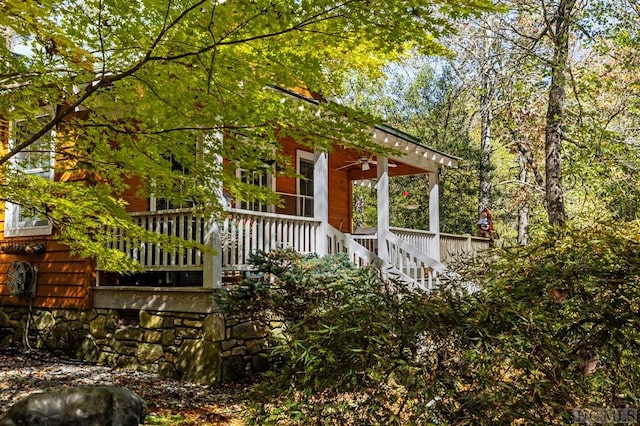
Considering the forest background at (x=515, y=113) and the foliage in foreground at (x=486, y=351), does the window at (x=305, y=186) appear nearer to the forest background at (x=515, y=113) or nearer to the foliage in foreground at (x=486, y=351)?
the forest background at (x=515, y=113)

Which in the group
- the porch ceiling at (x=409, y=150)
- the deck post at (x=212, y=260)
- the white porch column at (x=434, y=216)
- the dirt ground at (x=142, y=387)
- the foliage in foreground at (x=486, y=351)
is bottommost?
the dirt ground at (x=142, y=387)

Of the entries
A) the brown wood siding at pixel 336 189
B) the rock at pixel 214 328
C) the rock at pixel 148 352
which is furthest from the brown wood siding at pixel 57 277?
the brown wood siding at pixel 336 189

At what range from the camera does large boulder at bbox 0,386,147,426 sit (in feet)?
13.4

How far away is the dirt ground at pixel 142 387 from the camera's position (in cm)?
512

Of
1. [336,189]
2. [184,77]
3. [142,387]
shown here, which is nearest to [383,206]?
[336,189]

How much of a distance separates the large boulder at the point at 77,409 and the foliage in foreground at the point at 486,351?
2.25 metres

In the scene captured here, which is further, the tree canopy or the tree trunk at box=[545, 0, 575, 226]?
the tree trunk at box=[545, 0, 575, 226]

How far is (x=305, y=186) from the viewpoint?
448 inches

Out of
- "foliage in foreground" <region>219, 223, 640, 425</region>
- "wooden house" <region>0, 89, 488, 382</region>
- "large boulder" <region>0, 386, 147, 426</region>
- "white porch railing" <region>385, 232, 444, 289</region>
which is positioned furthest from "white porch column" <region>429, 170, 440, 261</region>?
"foliage in foreground" <region>219, 223, 640, 425</region>

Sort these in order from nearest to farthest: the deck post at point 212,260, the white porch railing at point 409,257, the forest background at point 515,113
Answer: the deck post at point 212,260
the white porch railing at point 409,257
the forest background at point 515,113

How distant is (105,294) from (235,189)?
168 inches

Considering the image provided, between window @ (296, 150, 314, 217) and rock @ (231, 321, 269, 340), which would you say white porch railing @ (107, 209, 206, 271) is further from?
window @ (296, 150, 314, 217)

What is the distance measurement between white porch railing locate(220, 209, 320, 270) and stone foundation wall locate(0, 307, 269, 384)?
94 cm

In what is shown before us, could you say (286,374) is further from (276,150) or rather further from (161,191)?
(161,191)
